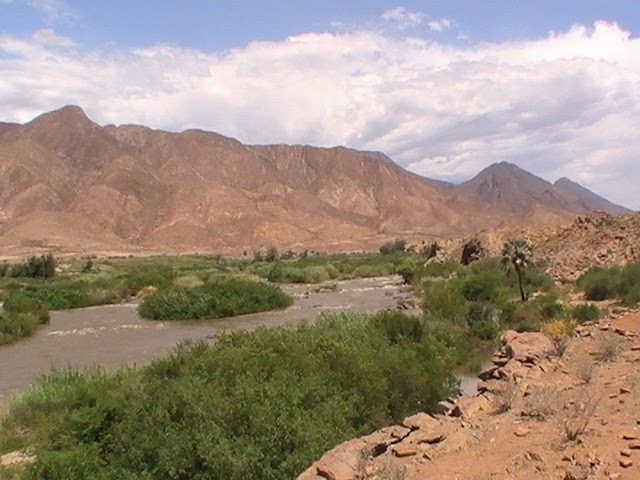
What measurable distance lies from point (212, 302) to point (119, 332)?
27.3 ft

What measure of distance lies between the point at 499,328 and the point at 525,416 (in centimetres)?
2050

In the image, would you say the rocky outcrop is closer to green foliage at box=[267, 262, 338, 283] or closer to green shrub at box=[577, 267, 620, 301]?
green shrub at box=[577, 267, 620, 301]

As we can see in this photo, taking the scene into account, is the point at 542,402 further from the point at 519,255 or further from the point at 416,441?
the point at 519,255

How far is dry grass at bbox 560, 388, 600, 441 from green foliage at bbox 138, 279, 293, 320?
34704 millimetres

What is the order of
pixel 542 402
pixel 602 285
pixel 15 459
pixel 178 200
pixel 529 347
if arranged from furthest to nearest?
1. pixel 178 200
2. pixel 602 285
3. pixel 15 459
4. pixel 529 347
5. pixel 542 402

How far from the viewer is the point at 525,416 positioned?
8.24m

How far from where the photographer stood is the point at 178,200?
480ft

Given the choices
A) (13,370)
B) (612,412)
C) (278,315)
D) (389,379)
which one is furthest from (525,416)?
(278,315)

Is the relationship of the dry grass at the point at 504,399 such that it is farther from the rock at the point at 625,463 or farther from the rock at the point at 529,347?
the rock at the point at 625,463

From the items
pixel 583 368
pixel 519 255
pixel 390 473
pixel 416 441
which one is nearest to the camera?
pixel 390 473

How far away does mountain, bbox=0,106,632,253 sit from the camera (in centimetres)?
13412

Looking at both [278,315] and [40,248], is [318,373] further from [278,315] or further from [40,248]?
[40,248]

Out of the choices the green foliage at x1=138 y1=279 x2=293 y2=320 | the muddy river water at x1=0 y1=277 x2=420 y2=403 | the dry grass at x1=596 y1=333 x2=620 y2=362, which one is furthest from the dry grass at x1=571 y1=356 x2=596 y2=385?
the green foliage at x1=138 y1=279 x2=293 y2=320

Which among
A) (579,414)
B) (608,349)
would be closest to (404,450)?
(579,414)
